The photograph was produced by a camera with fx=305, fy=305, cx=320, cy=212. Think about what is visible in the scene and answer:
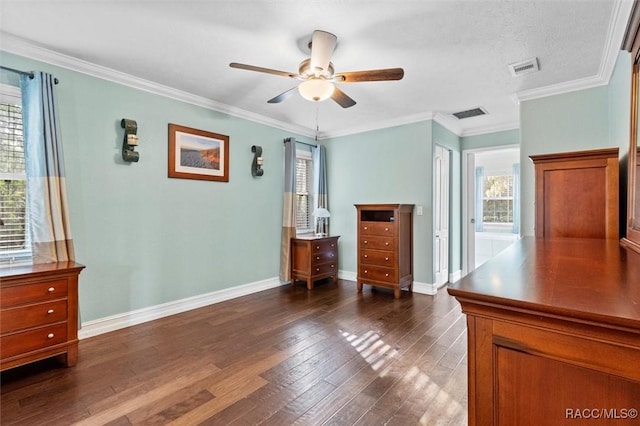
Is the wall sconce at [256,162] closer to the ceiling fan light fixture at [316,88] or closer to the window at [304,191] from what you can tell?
the window at [304,191]

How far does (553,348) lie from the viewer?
2.40ft

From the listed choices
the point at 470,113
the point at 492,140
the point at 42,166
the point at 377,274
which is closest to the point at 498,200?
the point at 492,140

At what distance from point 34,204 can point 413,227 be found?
4063mm

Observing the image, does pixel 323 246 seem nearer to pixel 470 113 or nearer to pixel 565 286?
pixel 470 113

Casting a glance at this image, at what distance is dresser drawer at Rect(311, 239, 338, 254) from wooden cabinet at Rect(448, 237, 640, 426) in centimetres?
348

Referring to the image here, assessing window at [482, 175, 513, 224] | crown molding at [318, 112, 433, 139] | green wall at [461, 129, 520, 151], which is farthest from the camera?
window at [482, 175, 513, 224]

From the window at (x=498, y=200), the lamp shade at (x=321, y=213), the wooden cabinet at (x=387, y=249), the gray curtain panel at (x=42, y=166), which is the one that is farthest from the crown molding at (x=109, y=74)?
the window at (x=498, y=200)

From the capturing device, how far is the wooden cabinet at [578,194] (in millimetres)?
1972

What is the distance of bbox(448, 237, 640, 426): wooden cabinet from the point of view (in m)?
0.66

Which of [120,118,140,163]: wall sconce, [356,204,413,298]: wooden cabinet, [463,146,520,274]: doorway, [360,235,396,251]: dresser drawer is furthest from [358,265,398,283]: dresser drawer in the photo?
[120,118,140,163]: wall sconce

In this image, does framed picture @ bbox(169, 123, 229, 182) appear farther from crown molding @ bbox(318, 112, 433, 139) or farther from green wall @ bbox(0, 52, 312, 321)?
crown molding @ bbox(318, 112, 433, 139)

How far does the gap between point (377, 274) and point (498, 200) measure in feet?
11.8

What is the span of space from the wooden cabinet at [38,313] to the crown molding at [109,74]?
170 centimetres

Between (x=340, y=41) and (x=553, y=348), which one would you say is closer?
(x=553, y=348)
